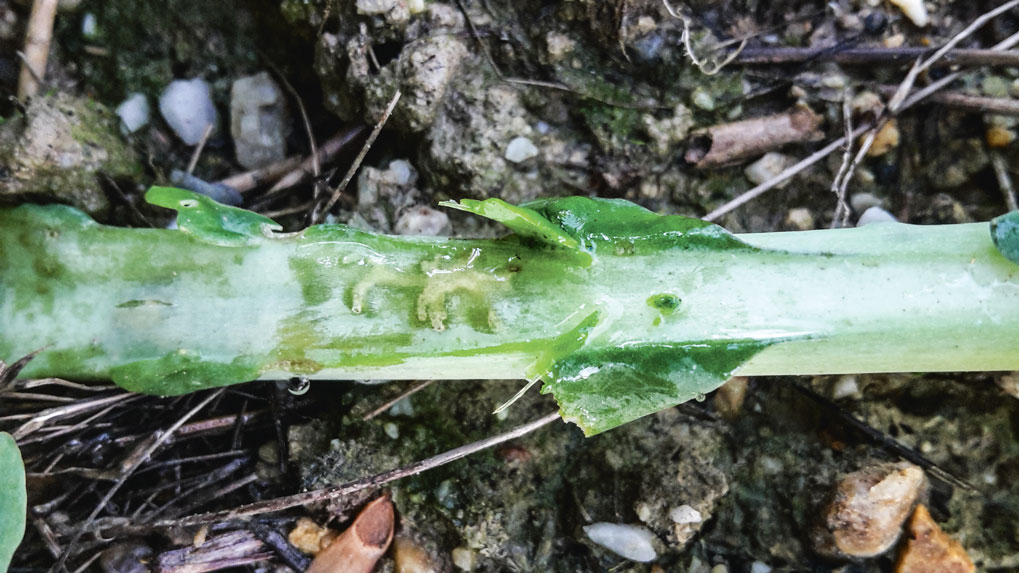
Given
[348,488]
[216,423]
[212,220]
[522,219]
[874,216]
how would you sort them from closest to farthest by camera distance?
[522,219]
[212,220]
[348,488]
[216,423]
[874,216]

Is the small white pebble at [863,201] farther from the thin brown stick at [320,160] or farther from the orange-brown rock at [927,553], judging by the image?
the thin brown stick at [320,160]

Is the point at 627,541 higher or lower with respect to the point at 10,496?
lower

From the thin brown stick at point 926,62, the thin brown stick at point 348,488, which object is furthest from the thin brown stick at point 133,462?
the thin brown stick at point 926,62

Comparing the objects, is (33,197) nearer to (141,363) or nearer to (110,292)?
(110,292)

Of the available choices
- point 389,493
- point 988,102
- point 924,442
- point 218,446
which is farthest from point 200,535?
point 988,102

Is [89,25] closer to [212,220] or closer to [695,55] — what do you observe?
[212,220]

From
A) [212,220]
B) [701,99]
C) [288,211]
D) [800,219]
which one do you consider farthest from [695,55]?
[212,220]
